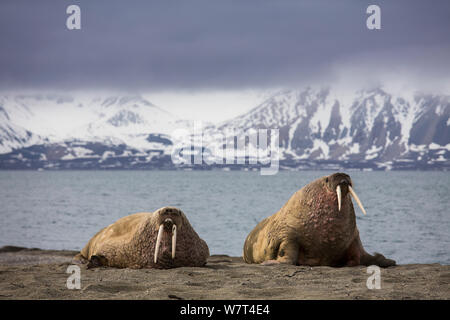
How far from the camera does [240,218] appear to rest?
132 feet

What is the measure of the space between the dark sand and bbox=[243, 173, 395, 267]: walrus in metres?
0.45

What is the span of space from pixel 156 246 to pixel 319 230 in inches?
102

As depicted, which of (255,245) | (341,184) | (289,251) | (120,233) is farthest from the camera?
(255,245)

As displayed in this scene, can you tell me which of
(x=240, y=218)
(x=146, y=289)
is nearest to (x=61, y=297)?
(x=146, y=289)

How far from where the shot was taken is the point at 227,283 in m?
7.96

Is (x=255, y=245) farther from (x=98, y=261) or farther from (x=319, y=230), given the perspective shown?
(x=98, y=261)

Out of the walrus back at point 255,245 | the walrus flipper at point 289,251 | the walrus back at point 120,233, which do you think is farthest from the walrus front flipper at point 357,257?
the walrus back at point 120,233

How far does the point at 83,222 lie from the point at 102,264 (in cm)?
2745

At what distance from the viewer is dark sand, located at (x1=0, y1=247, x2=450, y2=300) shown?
6.78 meters

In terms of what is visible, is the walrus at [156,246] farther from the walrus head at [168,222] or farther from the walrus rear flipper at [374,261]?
the walrus rear flipper at [374,261]

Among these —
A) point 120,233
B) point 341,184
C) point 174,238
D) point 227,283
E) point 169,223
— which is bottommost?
point 227,283

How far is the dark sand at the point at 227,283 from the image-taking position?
22.2 feet

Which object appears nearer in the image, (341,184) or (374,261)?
(341,184)

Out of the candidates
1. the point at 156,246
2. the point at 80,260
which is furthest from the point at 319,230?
the point at 80,260
